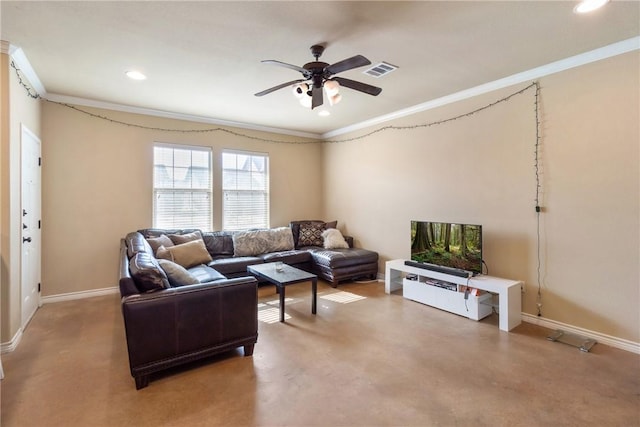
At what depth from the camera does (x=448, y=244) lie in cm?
392

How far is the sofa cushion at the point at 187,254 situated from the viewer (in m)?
4.06

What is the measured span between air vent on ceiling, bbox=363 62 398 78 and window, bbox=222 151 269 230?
10.1 ft

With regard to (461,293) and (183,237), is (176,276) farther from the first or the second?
(461,293)

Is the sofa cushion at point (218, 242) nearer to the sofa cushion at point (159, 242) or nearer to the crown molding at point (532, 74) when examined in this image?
the sofa cushion at point (159, 242)

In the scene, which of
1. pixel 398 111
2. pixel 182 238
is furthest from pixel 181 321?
pixel 398 111

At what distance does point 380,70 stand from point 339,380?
300 cm

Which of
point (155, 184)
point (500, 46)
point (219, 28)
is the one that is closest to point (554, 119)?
point (500, 46)

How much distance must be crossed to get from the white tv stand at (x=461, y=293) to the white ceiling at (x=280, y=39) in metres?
2.35

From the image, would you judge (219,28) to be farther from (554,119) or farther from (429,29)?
(554,119)

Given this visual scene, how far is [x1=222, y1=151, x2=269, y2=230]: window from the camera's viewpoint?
5.59 meters

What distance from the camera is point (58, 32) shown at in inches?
102

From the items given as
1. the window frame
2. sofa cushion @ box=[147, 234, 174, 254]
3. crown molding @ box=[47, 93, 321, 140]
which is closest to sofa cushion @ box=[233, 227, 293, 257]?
the window frame

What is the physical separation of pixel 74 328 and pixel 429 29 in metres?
4.51

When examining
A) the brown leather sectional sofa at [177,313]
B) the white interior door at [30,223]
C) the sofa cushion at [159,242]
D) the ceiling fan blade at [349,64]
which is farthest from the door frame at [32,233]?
the ceiling fan blade at [349,64]
